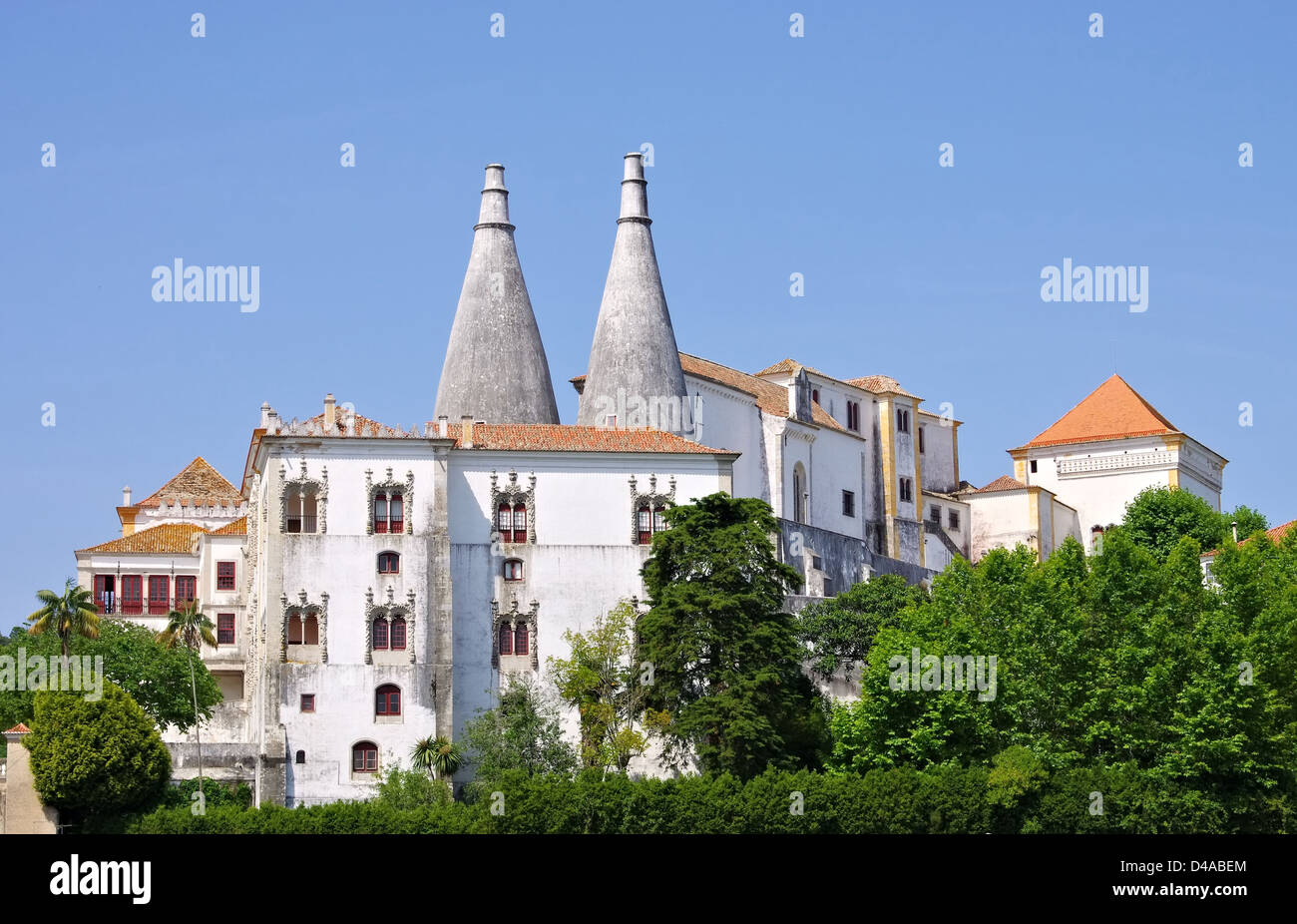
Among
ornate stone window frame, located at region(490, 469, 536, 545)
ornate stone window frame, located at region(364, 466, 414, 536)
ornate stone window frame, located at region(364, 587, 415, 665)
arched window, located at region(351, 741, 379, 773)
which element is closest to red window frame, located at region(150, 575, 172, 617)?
ornate stone window frame, located at region(364, 466, 414, 536)

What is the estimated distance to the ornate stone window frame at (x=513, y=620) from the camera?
258 ft

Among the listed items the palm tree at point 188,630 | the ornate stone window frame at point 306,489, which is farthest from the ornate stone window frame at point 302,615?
the palm tree at point 188,630

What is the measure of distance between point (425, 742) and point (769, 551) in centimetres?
1257

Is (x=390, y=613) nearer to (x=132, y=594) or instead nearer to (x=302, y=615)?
(x=302, y=615)

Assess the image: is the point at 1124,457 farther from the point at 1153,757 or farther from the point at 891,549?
the point at 1153,757

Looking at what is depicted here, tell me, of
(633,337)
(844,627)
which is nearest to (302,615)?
(844,627)

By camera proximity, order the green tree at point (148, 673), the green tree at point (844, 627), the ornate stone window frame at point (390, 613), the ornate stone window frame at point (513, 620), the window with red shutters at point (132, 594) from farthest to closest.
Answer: the window with red shutters at point (132, 594), the green tree at point (844, 627), the ornate stone window frame at point (513, 620), the green tree at point (148, 673), the ornate stone window frame at point (390, 613)

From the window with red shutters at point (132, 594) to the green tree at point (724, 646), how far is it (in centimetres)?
2518

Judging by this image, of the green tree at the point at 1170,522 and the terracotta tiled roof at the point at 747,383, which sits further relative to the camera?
the green tree at the point at 1170,522

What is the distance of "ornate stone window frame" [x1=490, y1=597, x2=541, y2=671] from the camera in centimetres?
7850

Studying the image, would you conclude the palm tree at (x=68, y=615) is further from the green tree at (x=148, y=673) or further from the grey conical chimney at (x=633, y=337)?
the grey conical chimney at (x=633, y=337)

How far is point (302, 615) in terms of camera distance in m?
76.3

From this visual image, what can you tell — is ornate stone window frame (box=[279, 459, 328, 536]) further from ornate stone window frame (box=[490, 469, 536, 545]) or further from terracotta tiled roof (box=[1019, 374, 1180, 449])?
terracotta tiled roof (box=[1019, 374, 1180, 449])
